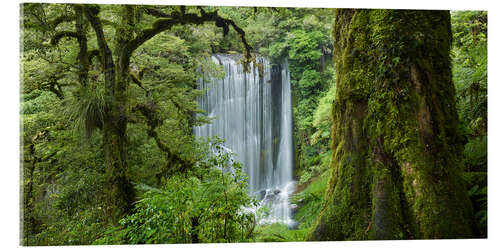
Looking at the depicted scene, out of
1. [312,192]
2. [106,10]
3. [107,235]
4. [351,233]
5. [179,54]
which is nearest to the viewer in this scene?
[351,233]

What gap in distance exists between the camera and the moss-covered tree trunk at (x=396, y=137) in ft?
6.89

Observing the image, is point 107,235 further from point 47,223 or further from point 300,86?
point 300,86

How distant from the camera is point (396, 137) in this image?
2.18 meters

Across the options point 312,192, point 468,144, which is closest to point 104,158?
point 312,192

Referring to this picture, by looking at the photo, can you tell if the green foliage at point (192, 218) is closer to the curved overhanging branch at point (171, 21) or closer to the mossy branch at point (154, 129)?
the mossy branch at point (154, 129)

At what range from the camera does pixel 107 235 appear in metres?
2.66

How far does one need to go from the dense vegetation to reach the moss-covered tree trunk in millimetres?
127

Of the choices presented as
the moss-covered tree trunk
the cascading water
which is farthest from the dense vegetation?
the cascading water

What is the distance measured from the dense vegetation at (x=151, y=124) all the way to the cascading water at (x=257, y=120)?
236 millimetres

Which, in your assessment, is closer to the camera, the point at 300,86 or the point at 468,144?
the point at 468,144

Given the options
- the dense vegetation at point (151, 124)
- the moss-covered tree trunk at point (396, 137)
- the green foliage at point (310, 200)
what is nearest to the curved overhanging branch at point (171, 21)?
the dense vegetation at point (151, 124)

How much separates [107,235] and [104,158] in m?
0.77

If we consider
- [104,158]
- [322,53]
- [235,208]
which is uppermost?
[322,53]

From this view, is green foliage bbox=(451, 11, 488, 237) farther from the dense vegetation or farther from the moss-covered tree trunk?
the moss-covered tree trunk
